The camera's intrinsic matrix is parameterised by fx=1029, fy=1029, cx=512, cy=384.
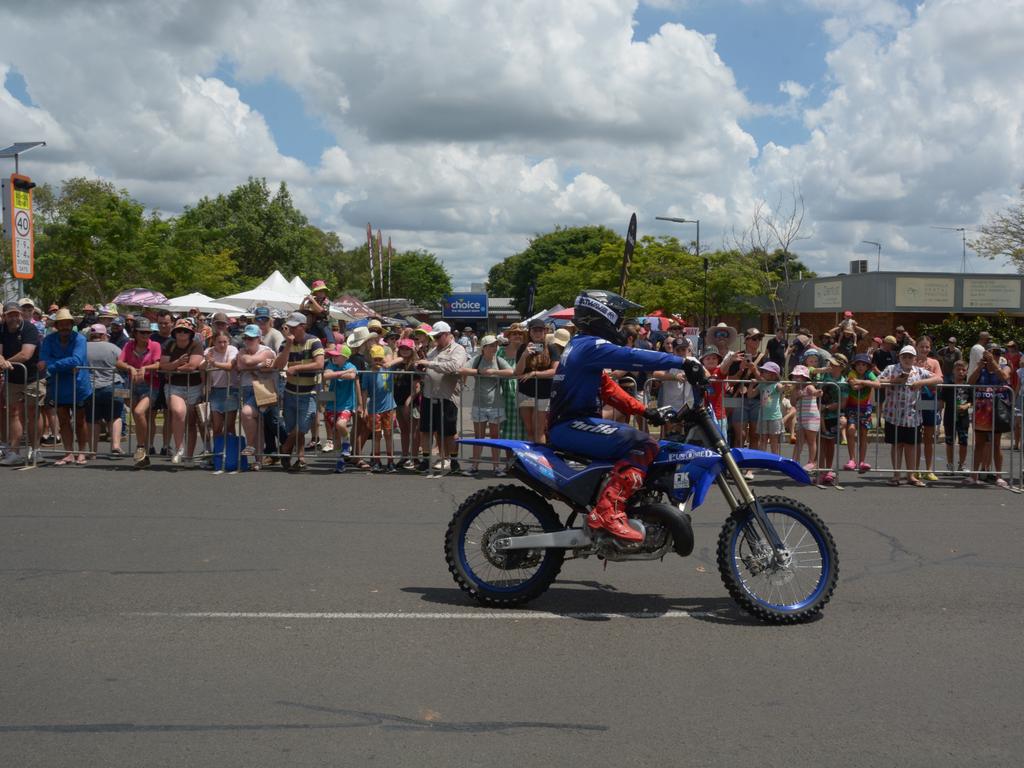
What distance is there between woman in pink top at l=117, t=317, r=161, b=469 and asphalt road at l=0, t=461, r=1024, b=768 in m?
3.43

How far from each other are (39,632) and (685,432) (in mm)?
4023

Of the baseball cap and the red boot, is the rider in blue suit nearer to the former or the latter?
the red boot

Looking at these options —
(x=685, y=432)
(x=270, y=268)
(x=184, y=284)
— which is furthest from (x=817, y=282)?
(x=685, y=432)

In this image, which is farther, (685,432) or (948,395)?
(948,395)

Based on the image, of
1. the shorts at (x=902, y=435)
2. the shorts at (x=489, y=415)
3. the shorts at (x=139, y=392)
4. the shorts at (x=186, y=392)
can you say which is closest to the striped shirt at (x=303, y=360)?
the shorts at (x=186, y=392)

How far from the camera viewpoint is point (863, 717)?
472cm

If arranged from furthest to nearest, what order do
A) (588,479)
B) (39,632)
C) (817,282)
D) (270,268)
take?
(270,268) → (817,282) → (588,479) → (39,632)

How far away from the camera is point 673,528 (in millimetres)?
6309

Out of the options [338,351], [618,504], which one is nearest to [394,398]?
[338,351]

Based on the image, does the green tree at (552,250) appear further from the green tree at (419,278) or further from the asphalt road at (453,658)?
the asphalt road at (453,658)

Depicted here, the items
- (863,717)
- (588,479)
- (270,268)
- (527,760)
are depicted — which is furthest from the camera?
(270,268)

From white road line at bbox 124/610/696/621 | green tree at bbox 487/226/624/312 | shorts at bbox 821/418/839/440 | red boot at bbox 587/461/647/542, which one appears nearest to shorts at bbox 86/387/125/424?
white road line at bbox 124/610/696/621

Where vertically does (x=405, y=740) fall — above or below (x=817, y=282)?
below

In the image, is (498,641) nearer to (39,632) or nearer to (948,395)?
(39,632)
